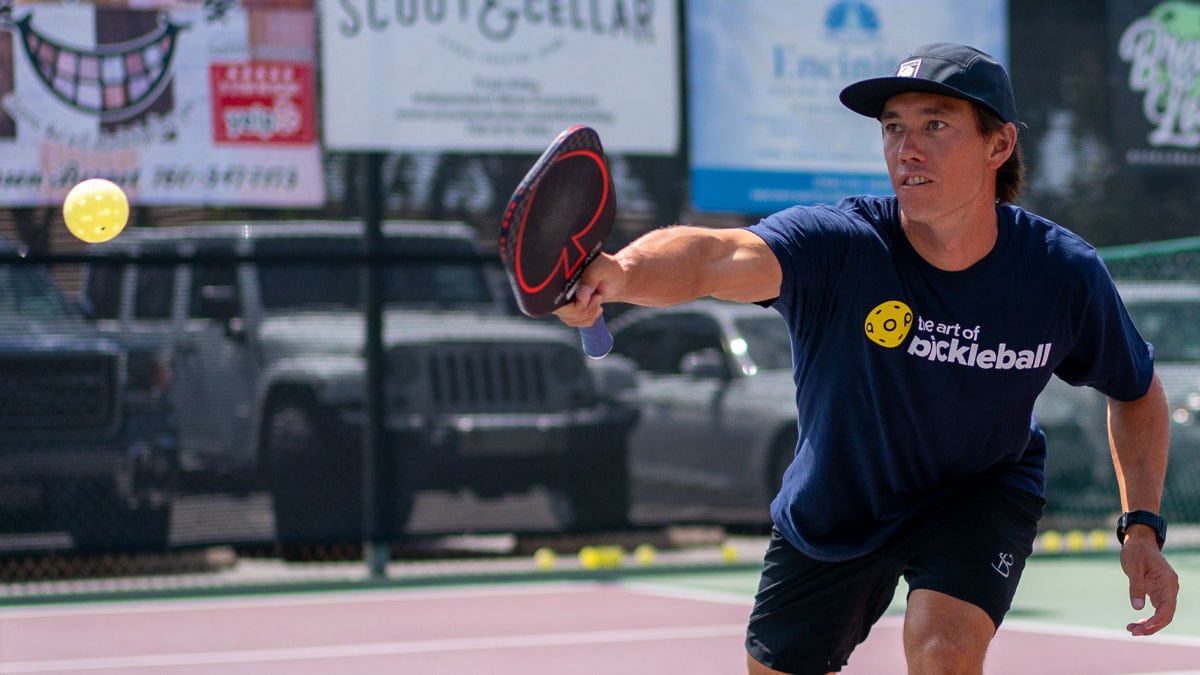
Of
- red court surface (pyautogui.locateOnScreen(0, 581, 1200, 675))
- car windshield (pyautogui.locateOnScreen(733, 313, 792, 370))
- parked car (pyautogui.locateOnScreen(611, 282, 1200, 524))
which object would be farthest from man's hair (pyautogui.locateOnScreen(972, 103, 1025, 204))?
car windshield (pyautogui.locateOnScreen(733, 313, 792, 370))

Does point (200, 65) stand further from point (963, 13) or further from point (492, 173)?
point (963, 13)

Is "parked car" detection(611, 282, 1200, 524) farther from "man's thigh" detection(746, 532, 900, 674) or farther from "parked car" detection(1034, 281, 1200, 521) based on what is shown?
"man's thigh" detection(746, 532, 900, 674)

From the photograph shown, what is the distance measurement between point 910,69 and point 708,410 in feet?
21.4

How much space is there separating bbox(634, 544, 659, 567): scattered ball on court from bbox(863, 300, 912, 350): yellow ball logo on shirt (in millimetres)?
6761

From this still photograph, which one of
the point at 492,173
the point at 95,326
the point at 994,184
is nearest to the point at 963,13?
the point at 492,173

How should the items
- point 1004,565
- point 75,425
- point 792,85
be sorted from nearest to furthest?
1. point 1004,565
2. point 75,425
3. point 792,85

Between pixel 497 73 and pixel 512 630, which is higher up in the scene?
pixel 497 73

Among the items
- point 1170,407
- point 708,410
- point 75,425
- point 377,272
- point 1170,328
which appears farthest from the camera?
point 1170,328

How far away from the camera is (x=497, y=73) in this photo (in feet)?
33.4

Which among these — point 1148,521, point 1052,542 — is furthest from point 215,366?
point 1148,521

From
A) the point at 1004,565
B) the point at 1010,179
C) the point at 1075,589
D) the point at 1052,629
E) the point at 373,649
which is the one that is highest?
the point at 1010,179

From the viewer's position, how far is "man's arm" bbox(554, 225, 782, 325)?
3.16 meters

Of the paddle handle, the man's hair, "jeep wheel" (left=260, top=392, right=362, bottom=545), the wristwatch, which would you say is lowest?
"jeep wheel" (left=260, top=392, right=362, bottom=545)

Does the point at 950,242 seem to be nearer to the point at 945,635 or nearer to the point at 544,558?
the point at 945,635
